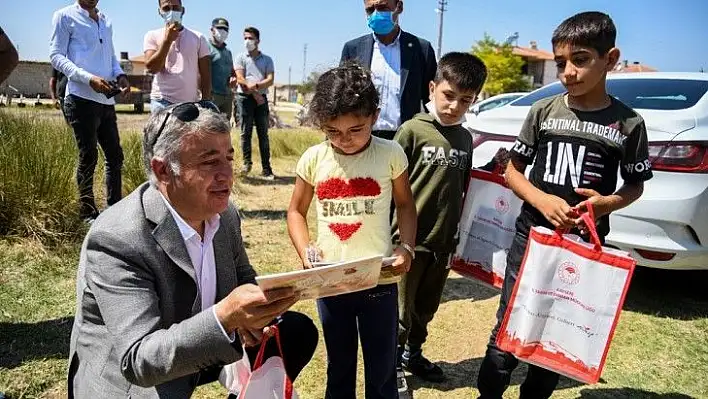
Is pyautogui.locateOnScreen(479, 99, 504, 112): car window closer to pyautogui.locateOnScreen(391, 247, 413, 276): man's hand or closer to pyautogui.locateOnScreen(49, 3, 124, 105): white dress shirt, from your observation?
pyautogui.locateOnScreen(49, 3, 124, 105): white dress shirt

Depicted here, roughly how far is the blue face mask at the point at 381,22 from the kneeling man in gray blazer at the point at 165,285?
6.11 ft

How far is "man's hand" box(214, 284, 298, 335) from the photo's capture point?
1.24 metres

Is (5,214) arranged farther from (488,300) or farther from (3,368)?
(488,300)

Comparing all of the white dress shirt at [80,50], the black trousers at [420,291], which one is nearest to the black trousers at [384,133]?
the black trousers at [420,291]

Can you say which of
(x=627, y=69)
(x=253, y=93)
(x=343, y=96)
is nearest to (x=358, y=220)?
(x=343, y=96)

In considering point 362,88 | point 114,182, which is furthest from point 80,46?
point 362,88

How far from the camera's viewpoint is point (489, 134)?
3.67 meters

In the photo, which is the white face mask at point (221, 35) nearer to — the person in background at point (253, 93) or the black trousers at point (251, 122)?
the person in background at point (253, 93)

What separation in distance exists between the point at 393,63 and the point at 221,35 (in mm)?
4160

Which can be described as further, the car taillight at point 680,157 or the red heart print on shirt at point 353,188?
the car taillight at point 680,157

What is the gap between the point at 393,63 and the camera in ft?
10.6

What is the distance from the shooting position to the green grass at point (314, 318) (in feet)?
8.25

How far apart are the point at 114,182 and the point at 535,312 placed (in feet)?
11.9

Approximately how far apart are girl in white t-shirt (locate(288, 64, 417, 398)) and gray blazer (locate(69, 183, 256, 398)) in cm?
55
